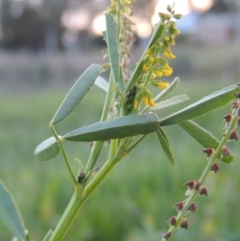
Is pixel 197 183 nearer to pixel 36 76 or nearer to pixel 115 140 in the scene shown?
pixel 115 140

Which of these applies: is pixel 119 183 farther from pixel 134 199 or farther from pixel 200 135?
pixel 200 135

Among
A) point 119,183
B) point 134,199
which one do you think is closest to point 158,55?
point 134,199

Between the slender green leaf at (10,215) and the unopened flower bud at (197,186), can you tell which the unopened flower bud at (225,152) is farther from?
the slender green leaf at (10,215)

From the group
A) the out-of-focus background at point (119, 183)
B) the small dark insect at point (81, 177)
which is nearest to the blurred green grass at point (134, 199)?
the out-of-focus background at point (119, 183)

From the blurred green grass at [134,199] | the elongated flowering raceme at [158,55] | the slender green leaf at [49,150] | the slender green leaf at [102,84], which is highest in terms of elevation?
the elongated flowering raceme at [158,55]

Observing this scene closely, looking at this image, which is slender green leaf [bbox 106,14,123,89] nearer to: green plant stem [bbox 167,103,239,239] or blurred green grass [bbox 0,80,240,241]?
green plant stem [bbox 167,103,239,239]

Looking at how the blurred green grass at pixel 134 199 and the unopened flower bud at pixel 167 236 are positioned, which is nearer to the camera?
the unopened flower bud at pixel 167 236

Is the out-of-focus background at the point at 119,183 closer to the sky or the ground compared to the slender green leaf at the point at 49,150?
closer to the ground
